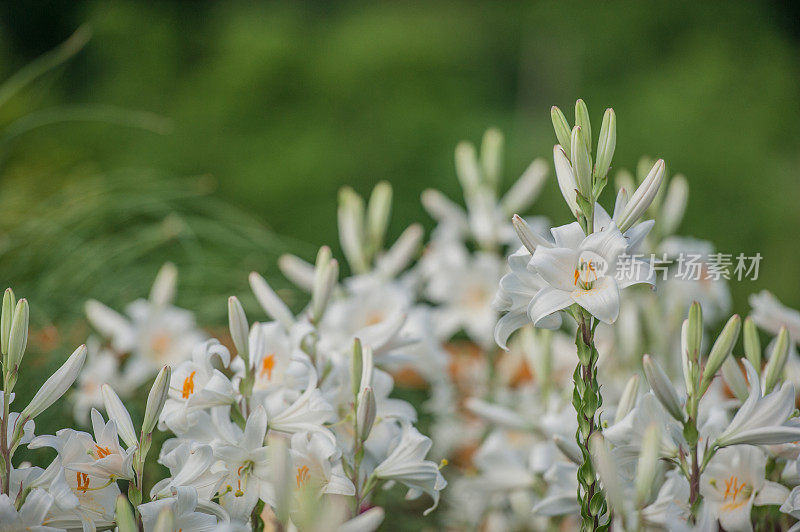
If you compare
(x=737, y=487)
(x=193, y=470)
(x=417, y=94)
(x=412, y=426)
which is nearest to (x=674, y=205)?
(x=737, y=487)

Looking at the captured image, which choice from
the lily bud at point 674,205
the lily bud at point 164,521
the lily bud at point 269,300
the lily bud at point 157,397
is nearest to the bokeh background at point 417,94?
the lily bud at point 674,205

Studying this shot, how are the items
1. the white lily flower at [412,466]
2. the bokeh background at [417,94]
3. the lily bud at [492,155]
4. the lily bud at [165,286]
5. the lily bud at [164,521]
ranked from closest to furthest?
the lily bud at [164,521] < the white lily flower at [412,466] < the lily bud at [165,286] < the lily bud at [492,155] < the bokeh background at [417,94]

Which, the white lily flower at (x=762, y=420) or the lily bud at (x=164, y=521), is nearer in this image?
the lily bud at (x=164, y=521)

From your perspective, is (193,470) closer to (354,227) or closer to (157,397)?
(157,397)

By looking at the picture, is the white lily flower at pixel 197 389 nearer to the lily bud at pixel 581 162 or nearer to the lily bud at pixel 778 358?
the lily bud at pixel 581 162

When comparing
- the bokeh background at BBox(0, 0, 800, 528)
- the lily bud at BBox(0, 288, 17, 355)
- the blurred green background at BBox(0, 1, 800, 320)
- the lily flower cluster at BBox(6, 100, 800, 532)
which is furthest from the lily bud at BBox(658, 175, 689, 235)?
the blurred green background at BBox(0, 1, 800, 320)

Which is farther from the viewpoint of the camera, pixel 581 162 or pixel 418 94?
pixel 418 94
